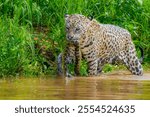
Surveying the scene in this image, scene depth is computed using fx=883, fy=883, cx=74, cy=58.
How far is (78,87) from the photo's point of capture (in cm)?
1229

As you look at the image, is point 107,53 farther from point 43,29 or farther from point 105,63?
point 43,29

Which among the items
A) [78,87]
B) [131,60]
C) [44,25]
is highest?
[44,25]

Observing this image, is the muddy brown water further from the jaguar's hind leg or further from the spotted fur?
the jaguar's hind leg

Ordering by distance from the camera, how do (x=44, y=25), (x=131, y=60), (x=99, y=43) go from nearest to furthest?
1. (x=99, y=43)
2. (x=131, y=60)
3. (x=44, y=25)

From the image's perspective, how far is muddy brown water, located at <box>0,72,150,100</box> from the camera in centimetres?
1123

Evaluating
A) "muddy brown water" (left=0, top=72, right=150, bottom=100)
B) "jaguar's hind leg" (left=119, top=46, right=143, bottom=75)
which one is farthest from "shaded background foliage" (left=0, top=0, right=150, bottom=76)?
"jaguar's hind leg" (left=119, top=46, right=143, bottom=75)

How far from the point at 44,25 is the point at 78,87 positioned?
9.82 feet

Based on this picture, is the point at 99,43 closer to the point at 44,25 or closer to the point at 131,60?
the point at 131,60

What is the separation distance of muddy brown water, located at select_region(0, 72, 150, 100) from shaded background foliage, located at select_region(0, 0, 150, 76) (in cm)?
36

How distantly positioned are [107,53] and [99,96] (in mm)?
3061

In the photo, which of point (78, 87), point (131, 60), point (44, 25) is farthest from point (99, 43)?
point (78, 87)

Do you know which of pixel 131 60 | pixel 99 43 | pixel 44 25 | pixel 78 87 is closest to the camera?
pixel 78 87

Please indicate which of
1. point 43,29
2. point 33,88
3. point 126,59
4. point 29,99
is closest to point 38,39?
point 43,29

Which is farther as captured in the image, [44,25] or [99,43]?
[44,25]
